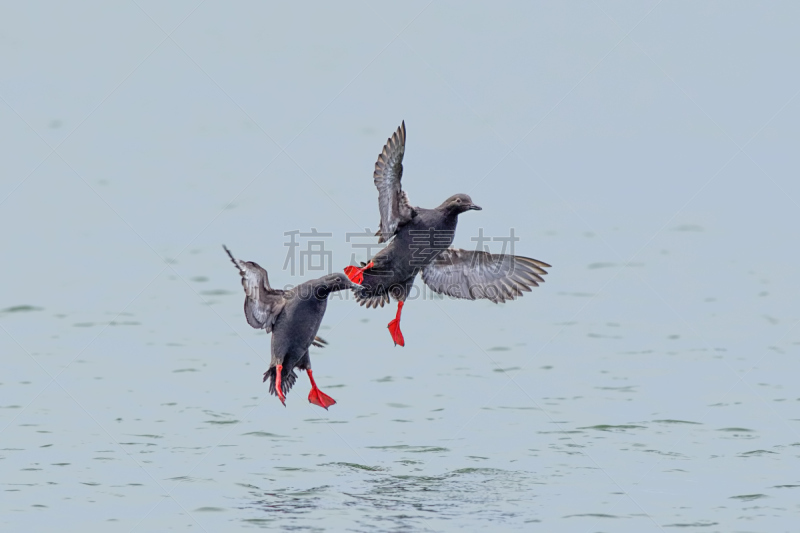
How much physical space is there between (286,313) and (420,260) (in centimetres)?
204

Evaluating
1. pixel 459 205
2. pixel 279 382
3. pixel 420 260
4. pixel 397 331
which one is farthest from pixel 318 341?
pixel 459 205

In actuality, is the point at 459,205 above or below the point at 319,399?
above

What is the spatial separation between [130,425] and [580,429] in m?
5.80

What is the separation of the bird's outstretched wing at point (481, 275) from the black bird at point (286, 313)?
2574 millimetres

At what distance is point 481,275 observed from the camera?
17188 mm

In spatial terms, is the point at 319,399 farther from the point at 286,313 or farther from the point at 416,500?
the point at 416,500

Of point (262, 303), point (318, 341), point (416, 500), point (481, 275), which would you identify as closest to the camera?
point (416, 500)

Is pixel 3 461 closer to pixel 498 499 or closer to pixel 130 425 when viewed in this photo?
Answer: pixel 130 425

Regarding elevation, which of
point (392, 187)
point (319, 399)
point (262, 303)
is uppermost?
point (392, 187)

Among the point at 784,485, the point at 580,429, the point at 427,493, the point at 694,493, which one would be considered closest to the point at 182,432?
the point at 427,493

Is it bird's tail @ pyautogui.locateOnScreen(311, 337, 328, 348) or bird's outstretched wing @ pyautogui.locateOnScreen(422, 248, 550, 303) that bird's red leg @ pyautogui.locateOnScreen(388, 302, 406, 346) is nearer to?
bird's outstretched wing @ pyautogui.locateOnScreen(422, 248, 550, 303)

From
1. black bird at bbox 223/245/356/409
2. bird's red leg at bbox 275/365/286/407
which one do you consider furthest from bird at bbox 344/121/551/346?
bird's red leg at bbox 275/365/286/407

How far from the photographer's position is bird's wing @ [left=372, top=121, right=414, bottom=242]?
15297mm

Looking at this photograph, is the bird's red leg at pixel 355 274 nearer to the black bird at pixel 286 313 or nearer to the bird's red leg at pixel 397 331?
the black bird at pixel 286 313
